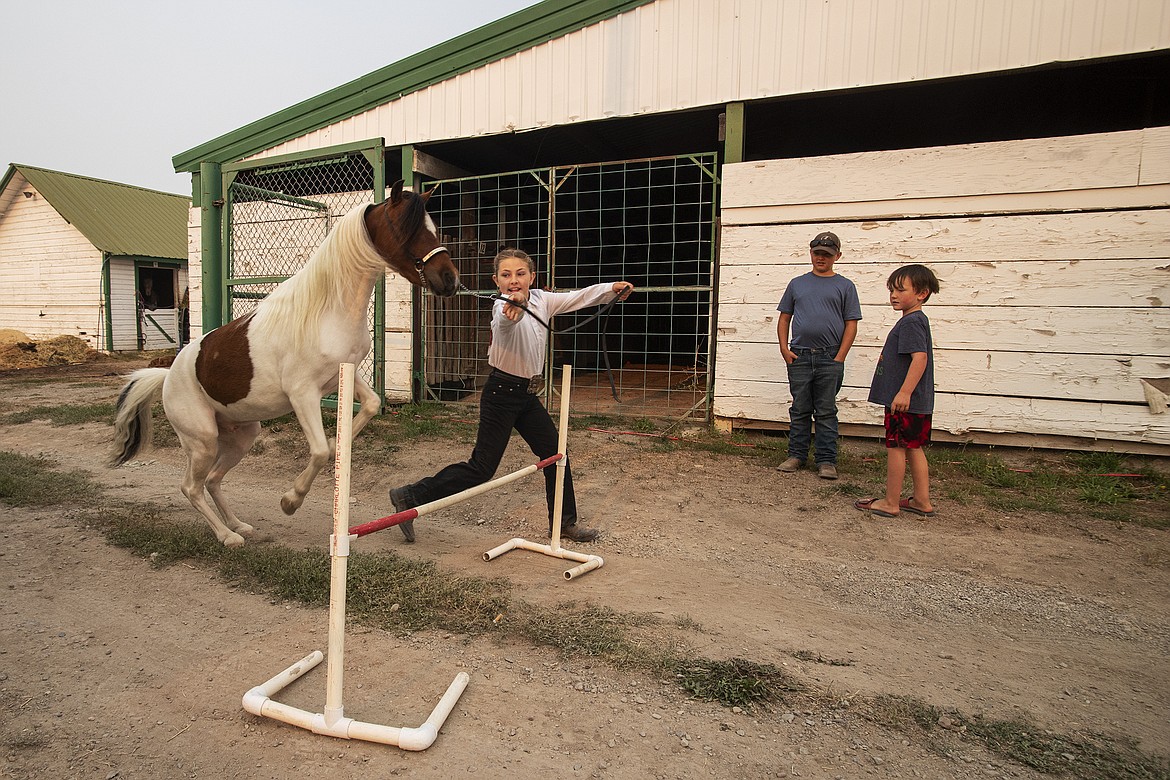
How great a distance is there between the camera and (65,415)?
7871 mm

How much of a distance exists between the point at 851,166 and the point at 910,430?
2908 millimetres

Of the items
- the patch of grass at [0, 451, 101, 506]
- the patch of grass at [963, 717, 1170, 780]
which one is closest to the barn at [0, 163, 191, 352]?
the patch of grass at [0, 451, 101, 506]

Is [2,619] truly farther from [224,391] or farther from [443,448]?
[443,448]

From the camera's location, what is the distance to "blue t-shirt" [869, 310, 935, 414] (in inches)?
161

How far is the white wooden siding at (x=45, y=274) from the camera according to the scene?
17672 mm

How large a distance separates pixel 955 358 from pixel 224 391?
5836mm

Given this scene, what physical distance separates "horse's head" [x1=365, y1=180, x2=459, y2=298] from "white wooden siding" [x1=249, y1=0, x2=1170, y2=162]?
424cm

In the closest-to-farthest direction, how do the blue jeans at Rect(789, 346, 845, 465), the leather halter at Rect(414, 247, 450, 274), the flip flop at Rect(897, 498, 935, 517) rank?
the leather halter at Rect(414, 247, 450, 274) → the flip flop at Rect(897, 498, 935, 517) → the blue jeans at Rect(789, 346, 845, 465)

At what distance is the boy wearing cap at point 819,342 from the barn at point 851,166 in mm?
784

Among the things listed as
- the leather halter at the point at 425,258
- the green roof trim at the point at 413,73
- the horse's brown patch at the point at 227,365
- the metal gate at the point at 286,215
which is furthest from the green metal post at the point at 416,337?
the leather halter at the point at 425,258

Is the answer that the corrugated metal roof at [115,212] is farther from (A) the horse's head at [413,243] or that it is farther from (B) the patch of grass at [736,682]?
(B) the patch of grass at [736,682]

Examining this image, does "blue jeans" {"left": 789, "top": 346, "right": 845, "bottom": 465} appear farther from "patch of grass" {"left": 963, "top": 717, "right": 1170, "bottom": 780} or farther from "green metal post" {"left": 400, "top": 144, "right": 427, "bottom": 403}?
"green metal post" {"left": 400, "top": 144, "right": 427, "bottom": 403}

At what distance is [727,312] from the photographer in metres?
6.31

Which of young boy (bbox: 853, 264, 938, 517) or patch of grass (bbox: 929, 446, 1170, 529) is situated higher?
young boy (bbox: 853, 264, 938, 517)
